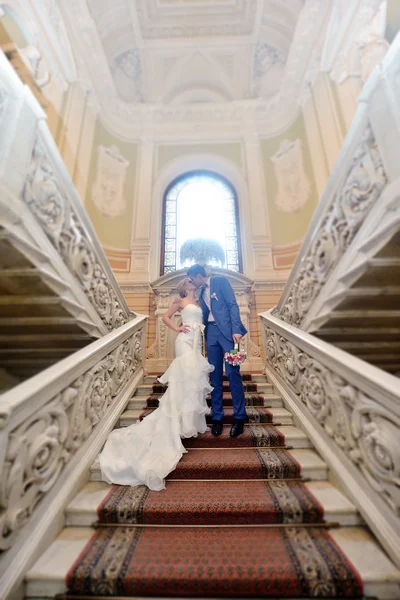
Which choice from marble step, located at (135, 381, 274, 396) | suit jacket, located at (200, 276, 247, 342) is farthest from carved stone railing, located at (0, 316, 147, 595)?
suit jacket, located at (200, 276, 247, 342)

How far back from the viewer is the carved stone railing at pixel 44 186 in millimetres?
1606

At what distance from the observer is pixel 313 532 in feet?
4.60

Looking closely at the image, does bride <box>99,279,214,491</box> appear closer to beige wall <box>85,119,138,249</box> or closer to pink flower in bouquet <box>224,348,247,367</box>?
pink flower in bouquet <box>224,348,247,367</box>

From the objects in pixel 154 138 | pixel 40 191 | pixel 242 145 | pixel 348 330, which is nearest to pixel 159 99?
pixel 154 138

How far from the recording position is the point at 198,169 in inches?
277

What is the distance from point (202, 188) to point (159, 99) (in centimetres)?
295

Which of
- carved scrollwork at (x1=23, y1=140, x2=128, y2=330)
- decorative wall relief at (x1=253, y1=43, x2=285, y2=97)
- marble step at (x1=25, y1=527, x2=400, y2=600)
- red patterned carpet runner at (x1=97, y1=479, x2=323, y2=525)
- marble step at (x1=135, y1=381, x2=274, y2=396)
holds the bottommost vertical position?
marble step at (x1=25, y1=527, x2=400, y2=600)

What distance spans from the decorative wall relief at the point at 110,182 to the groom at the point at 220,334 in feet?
15.0

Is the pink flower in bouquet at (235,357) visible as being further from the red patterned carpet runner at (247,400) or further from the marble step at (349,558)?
the marble step at (349,558)

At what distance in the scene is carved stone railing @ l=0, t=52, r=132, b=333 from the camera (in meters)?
1.61

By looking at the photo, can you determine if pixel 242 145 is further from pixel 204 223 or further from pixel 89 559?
pixel 89 559

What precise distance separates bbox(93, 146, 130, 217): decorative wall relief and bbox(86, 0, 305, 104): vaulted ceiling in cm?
222

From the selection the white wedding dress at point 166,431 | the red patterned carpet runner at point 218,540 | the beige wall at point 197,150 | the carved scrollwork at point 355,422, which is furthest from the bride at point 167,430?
the beige wall at point 197,150

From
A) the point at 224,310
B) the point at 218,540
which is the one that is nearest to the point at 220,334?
the point at 224,310
